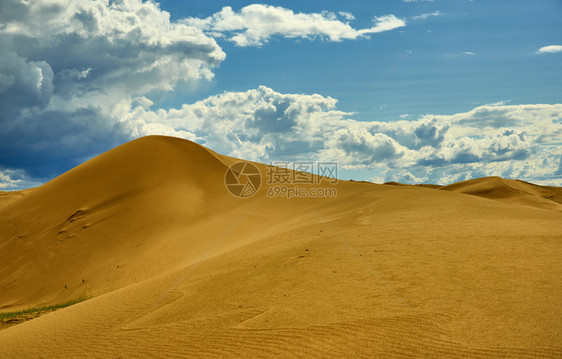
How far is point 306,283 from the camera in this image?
8.32 m

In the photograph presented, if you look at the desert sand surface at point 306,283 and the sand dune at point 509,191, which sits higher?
the sand dune at point 509,191

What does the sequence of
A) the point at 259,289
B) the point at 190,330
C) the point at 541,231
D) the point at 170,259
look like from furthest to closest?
1. the point at 170,259
2. the point at 541,231
3. the point at 259,289
4. the point at 190,330

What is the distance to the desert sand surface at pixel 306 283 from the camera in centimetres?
579

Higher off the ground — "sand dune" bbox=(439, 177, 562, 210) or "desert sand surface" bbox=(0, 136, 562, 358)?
"sand dune" bbox=(439, 177, 562, 210)

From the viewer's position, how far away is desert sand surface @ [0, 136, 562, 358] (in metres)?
5.79

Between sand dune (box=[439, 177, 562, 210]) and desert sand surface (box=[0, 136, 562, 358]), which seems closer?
desert sand surface (box=[0, 136, 562, 358])

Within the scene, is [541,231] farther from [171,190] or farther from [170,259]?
[171,190]

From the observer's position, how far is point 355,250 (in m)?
10.2

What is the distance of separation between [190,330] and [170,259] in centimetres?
928

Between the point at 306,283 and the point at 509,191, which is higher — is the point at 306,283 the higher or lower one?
the lower one

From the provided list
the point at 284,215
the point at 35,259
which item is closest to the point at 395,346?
the point at 284,215

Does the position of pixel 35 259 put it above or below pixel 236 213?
below

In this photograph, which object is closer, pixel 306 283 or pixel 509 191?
pixel 306 283

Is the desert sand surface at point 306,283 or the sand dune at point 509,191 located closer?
the desert sand surface at point 306,283
